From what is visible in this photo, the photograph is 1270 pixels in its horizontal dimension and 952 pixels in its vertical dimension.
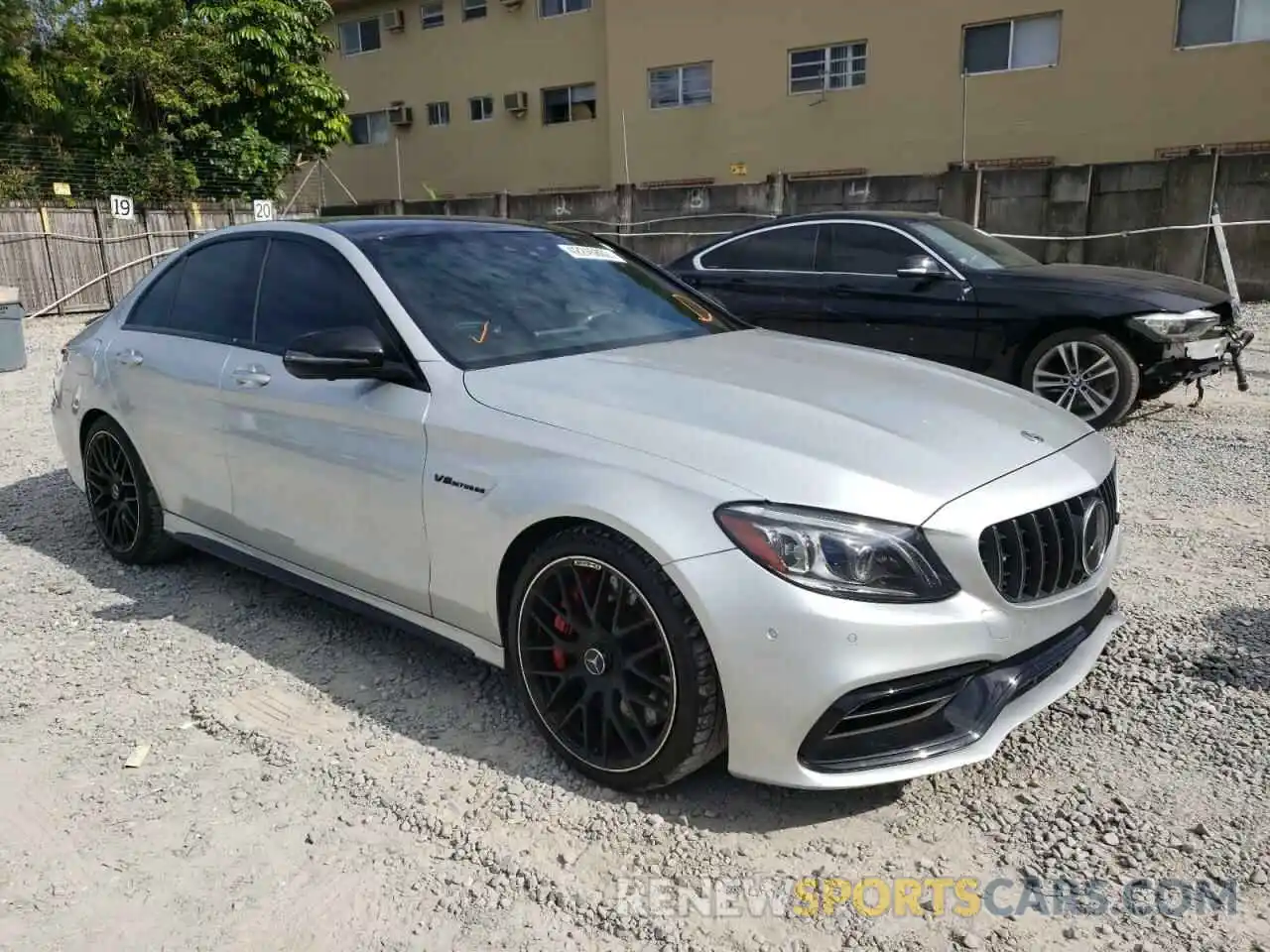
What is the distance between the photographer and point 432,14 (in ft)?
81.2

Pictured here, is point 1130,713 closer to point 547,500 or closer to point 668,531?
point 668,531

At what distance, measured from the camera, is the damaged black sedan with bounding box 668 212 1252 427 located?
663 centimetres

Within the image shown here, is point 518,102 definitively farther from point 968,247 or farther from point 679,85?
point 968,247

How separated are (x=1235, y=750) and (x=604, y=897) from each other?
1924mm

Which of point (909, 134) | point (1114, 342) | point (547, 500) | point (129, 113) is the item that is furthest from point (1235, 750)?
point (129, 113)

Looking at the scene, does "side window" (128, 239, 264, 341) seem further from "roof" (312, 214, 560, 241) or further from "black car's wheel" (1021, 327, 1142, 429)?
"black car's wheel" (1021, 327, 1142, 429)

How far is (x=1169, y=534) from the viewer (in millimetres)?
4742

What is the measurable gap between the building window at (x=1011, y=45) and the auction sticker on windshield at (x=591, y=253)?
15664 millimetres

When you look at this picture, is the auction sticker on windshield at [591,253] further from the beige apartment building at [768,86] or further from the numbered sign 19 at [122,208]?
the numbered sign 19 at [122,208]

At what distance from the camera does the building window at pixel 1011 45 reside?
1669 cm

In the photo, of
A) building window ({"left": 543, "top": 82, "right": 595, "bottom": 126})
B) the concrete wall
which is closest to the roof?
the concrete wall

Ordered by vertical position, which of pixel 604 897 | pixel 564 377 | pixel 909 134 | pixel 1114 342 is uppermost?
pixel 909 134

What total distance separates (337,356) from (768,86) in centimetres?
1832

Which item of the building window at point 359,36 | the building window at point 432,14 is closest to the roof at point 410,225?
the building window at point 432,14
